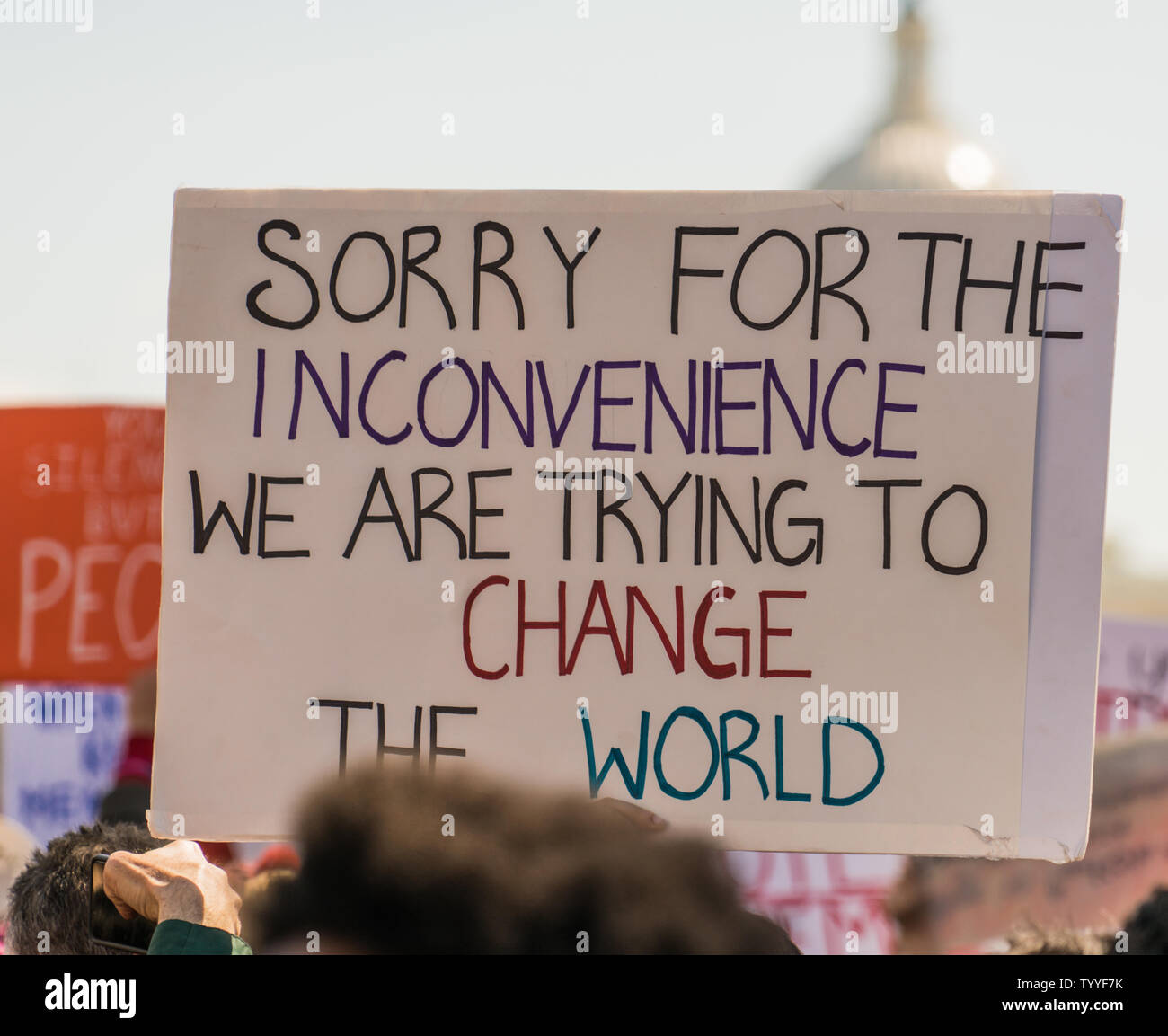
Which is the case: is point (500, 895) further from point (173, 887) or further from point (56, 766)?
point (56, 766)

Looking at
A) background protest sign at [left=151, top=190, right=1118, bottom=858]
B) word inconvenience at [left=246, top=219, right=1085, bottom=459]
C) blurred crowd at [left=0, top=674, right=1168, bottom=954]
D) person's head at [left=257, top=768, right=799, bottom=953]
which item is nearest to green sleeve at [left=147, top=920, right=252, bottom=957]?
blurred crowd at [left=0, top=674, right=1168, bottom=954]

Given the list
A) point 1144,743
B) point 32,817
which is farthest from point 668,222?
point 1144,743

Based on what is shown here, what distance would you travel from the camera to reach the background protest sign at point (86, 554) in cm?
410

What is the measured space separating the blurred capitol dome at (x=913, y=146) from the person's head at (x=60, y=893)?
6367 cm

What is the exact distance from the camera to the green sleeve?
2242 millimetres

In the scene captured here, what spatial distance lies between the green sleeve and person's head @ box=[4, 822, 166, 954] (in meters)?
0.33

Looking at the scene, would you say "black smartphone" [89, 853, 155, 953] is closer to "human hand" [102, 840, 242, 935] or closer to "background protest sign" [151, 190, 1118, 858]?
"human hand" [102, 840, 242, 935]

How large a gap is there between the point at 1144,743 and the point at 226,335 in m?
4.73

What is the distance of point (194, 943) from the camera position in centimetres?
227

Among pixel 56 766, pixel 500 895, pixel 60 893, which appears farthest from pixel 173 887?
pixel 56 766

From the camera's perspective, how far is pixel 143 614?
411 cm

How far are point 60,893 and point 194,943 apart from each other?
2.02 ft
